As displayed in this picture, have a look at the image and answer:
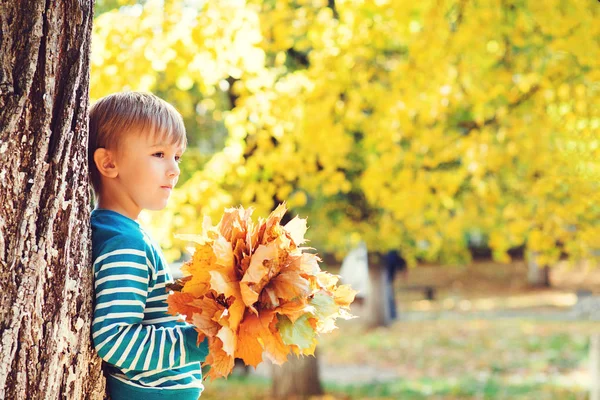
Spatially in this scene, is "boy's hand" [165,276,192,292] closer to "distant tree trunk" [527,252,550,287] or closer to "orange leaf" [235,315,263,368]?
"orange leaf" [235,315,263,368]

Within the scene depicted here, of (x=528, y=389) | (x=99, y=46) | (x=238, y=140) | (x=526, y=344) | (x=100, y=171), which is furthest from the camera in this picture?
(x=526, y=344)

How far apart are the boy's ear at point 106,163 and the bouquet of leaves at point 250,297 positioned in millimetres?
309

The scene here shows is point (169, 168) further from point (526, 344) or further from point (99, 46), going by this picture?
point (526, 344)

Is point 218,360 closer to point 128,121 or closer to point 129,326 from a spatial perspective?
point 129,326

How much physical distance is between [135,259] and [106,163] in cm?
32

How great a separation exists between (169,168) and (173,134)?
10cm

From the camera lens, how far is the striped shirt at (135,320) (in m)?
1.71

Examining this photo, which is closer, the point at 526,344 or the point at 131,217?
the point at 131,217

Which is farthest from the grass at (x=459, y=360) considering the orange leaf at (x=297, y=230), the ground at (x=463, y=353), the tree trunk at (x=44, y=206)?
the tree trunk at (x=44, y=206)

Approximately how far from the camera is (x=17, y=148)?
1622mm

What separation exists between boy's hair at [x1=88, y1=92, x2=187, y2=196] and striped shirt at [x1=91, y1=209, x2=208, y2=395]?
233 mm

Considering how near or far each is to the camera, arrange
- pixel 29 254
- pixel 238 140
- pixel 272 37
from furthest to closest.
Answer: pixel 272 37 < pixel 238 140 < pixel 29 254

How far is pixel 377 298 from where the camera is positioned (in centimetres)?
1551

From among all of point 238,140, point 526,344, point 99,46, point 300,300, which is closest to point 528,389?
point 526,344
